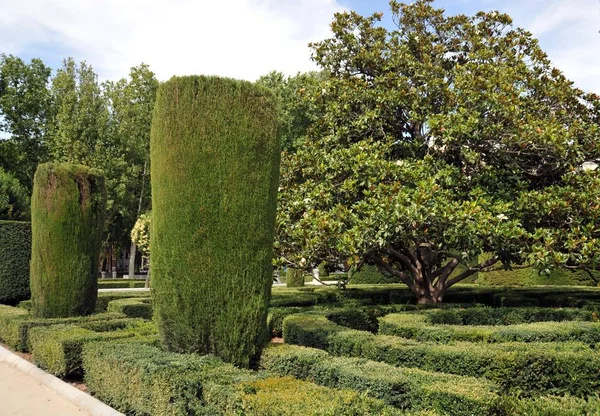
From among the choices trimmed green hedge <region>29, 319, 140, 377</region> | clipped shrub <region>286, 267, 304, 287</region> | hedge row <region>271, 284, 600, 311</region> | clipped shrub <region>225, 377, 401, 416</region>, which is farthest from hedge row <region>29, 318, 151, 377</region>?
clipped shrub <region>286, 267, 304, 287</region>

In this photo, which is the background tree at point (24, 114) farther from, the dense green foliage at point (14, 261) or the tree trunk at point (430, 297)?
the tree trunk at point (430, 297)

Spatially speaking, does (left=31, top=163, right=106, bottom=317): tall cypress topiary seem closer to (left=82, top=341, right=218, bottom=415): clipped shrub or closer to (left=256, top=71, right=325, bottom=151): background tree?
(left=82, top=341, right=218, bottom=415): clipped shrub

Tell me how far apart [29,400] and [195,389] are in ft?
10.2

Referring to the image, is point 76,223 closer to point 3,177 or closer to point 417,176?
point 417,176

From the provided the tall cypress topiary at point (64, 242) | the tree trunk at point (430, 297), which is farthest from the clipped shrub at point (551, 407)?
the tall cypress topiary at point (64, 242)

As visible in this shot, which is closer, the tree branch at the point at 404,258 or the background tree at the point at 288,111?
the tree branch at the point at 404,258

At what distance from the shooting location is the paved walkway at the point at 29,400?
5.69 metres

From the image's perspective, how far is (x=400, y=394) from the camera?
4.43m

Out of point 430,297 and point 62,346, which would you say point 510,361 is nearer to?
point 62,346

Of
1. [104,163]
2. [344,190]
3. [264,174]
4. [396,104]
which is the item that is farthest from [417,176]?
[104,163]

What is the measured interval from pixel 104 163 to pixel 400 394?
26827mm

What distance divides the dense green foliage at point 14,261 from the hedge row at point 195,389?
10.4m

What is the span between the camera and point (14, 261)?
15180 mm

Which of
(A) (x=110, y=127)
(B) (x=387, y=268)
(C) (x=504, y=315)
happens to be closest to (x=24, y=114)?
(A) (x=110, y=127)
